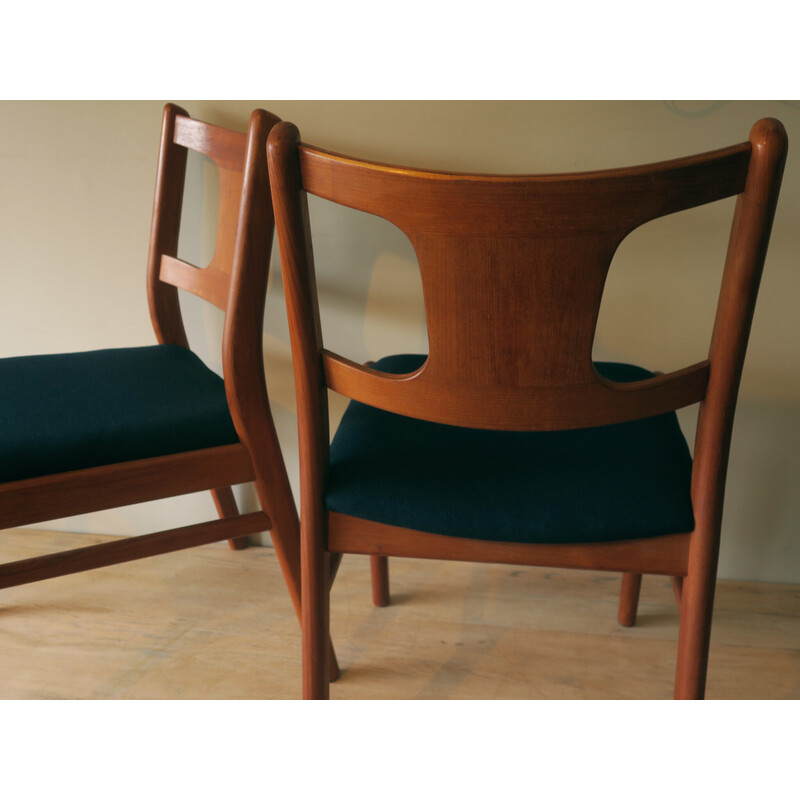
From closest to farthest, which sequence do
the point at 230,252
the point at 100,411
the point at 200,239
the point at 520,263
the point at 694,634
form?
1. the point at 520,263
2. the point at 694,634
3. the point at 100,411
4. the point at 230,252
5. the point at 200,239

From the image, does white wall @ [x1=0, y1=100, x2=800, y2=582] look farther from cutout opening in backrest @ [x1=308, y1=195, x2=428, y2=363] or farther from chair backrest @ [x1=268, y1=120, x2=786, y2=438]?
chair backrest @ [x1=268, y1=120, x2=786, y2=438]

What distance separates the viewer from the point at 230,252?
129cm

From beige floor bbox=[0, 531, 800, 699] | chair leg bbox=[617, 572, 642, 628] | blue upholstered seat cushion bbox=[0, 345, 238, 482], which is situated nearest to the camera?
blue upholstered seat cushion bbox=[0, 345, 238, 482]

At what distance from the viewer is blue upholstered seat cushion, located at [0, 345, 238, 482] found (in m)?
1.08

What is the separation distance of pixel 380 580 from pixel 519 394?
781 millimetres

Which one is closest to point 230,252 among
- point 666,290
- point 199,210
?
point 199,210

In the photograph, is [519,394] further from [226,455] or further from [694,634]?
[226,455]

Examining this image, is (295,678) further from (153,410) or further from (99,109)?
(99,109)

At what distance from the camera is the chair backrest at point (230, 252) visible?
1.12 meters

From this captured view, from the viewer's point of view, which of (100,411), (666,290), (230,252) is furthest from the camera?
(666,290)

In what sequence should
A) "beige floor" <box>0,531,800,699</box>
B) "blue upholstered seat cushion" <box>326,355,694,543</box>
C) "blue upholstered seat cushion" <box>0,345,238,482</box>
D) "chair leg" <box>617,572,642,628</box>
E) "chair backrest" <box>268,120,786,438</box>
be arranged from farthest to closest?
"chair leg" <box>617,572,642,628</box> → "beige floor" <box>0,531,800,699</box> → "blue upholstered seat cushion" <box>0,345,238,482</box> → "blue upholstered seat cushion" <box>326,355,694,543</box> → "chair backrest" <box>268,120,786,438</box>

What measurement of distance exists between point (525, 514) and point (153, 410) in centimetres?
57

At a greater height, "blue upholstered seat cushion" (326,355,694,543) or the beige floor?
"blue upholstered seat cushion" (326,355,694,543)

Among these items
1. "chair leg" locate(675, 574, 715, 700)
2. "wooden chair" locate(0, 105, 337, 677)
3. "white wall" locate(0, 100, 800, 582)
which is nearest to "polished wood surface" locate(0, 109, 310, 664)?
"wooden chair" locate(0, 105, 337, 677)
